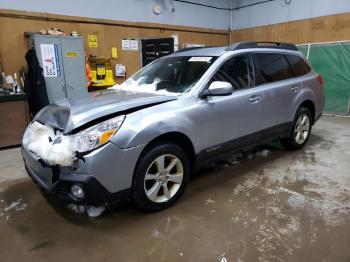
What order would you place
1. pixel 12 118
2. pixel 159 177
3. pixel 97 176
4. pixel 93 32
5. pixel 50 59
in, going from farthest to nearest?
1. pixel 93 32
2. pixel 50 59
3. pixel 12 118
4. pixel 159 177
5. pixel 97 176

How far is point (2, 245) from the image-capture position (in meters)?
2.00

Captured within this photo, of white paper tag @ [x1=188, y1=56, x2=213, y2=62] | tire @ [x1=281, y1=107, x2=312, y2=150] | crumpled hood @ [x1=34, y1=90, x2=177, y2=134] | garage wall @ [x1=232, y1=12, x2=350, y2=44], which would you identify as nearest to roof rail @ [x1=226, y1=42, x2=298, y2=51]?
white paper tag @ [x1=188, y1=56, x2=213, y2=62]

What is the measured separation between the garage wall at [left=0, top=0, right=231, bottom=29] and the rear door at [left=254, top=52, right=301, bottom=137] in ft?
14.3

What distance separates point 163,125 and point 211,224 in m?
0.86

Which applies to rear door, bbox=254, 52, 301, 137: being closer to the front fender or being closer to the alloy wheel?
the front fender

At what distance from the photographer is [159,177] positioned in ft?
7.50

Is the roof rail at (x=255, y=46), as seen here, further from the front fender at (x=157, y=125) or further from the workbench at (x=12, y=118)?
→ the workbench at (x=12, y=118)

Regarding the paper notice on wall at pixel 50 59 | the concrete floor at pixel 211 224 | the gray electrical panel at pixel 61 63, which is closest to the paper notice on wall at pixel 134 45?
the gray electrical panel at pixel 61 63

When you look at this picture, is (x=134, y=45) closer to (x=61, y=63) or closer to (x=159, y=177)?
(x=61, y=63)

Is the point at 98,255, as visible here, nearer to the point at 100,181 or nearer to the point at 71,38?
the point at 100,181

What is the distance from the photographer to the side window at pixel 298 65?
365 centimetres

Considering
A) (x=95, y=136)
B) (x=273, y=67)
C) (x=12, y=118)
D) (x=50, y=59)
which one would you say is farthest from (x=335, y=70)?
(x=12, y=118)

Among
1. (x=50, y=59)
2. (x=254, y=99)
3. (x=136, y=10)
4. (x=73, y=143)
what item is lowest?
(x=73, y=143)

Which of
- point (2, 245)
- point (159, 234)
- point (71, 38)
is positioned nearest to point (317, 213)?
point (159, 234)
